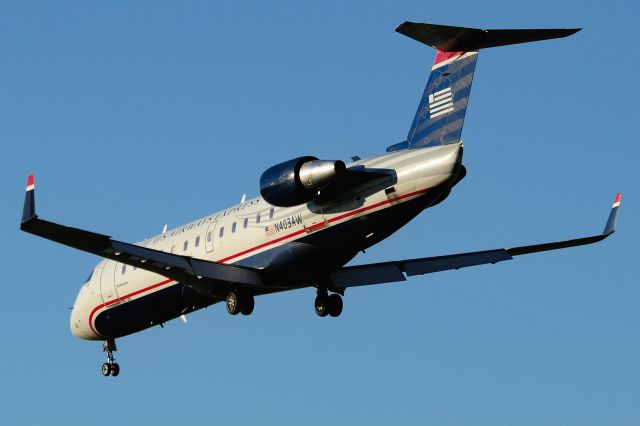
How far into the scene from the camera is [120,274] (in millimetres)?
43969

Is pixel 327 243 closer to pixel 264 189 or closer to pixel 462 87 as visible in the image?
pixel 264 189

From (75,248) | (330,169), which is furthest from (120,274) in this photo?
(330,169)

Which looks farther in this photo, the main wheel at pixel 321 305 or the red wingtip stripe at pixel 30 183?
the main wheel at pixel 321 305

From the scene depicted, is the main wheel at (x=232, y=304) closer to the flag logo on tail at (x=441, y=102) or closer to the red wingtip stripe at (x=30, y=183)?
the red wingtip stripe at (x=30, y=183)

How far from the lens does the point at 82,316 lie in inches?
1795

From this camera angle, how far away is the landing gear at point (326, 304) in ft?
132

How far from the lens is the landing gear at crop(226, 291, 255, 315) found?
39.1 m

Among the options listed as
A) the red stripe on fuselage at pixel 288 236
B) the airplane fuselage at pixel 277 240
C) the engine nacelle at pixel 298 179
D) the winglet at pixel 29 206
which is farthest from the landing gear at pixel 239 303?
the winglet at pixel 29 206

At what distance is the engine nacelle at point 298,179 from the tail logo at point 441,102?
2.90m

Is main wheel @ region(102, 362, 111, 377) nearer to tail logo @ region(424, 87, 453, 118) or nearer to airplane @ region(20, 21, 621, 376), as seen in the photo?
airplane @ region(20, 21, 621, 376)

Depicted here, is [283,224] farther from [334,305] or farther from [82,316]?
[82,316]

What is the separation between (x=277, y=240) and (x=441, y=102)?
19.4 feet

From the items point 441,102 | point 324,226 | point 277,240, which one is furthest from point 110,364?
point 441,102

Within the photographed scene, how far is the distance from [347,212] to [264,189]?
227 cm
